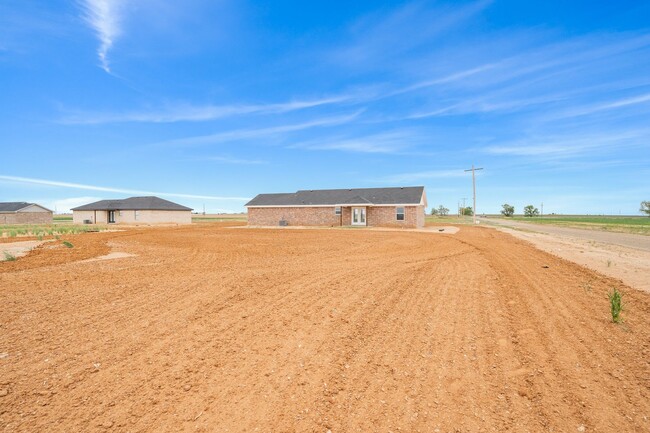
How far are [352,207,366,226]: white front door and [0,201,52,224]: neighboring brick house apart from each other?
213 ft

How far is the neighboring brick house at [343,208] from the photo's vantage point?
39531 millimetres

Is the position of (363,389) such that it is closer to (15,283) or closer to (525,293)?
(525,293)

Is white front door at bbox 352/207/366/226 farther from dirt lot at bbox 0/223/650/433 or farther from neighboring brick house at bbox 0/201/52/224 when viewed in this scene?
neighboring brick house at bbox 0/201/52/224

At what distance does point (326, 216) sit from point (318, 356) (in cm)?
3814

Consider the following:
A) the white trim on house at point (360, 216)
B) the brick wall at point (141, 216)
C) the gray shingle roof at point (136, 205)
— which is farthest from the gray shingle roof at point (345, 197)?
the gray shingle roof at point (136, 205)

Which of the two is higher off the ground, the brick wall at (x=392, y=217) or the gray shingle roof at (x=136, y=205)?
the gray shingle roof at (x=136, y=205)

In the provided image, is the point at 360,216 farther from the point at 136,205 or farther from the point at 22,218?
the point at 22,218

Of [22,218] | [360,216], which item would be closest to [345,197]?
[360,216]

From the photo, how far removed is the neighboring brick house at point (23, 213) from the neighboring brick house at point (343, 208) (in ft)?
167

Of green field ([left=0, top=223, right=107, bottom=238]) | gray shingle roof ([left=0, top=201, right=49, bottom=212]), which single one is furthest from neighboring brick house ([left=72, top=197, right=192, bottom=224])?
gray shingle roof ([left=0, top=201, right=49, bottom=212])

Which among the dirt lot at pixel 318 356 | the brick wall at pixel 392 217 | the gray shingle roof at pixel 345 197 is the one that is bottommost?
the dirt lot at pixel 318 356

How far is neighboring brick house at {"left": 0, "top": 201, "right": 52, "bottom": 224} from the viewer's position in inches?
2554

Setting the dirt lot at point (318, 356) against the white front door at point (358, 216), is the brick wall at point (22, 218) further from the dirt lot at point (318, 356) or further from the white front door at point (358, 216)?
the dirt lot at point (318, 356)

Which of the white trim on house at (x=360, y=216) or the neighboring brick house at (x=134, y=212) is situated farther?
the neighboring brick house at (x=134, y=212)
